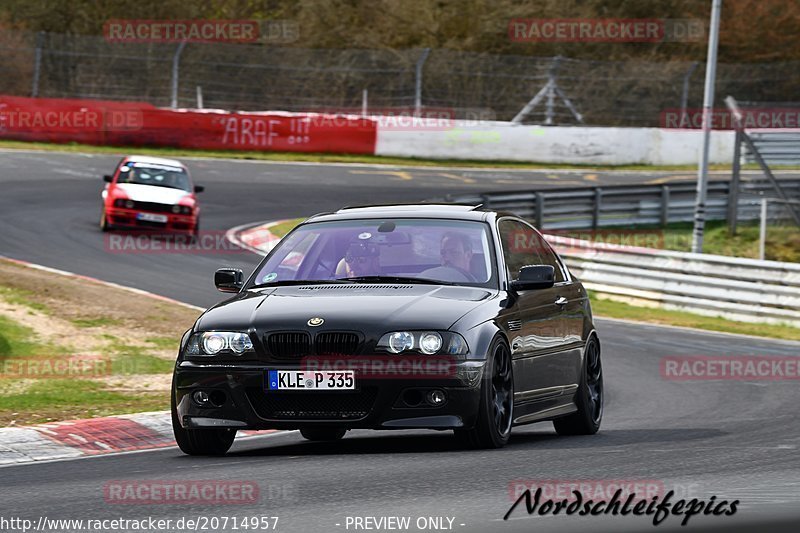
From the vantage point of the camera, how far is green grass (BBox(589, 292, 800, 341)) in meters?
20.8

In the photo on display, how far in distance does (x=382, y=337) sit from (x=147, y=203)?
19.4 metres

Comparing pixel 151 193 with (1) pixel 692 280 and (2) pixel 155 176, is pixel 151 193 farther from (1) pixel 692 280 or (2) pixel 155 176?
(1) pixel 692 280

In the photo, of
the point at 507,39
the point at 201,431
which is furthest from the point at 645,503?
the point at 507,39

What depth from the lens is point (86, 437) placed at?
9.96 m

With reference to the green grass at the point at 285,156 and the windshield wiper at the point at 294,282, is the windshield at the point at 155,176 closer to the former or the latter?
the green grass at the point at 285,156

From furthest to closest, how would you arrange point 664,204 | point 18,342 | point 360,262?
1. point 664,204
2. point 18,342
3. point 360,262

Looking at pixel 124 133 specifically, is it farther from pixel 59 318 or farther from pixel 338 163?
pixel 59 318

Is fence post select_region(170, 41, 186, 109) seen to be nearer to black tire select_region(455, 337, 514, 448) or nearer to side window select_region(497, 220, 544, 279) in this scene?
side window select_region(497, 220, 544, 279)

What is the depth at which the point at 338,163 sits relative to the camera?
4044 cm

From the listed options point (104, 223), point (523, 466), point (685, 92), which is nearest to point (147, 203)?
point (104, 223)

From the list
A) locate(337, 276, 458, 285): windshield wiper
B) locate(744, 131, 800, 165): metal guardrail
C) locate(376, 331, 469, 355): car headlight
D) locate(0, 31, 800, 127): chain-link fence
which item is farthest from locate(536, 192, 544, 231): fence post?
locate(376, 331, 469, 355): car headlight

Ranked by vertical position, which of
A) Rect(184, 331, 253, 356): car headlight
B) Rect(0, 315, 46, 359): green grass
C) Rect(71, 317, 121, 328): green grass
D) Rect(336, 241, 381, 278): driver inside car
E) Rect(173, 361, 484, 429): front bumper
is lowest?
Rect(71, 317, 121, 328): green grass

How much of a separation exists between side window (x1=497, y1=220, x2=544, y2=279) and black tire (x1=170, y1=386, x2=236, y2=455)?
2078 millimetres

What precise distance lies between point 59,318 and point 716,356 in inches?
291
